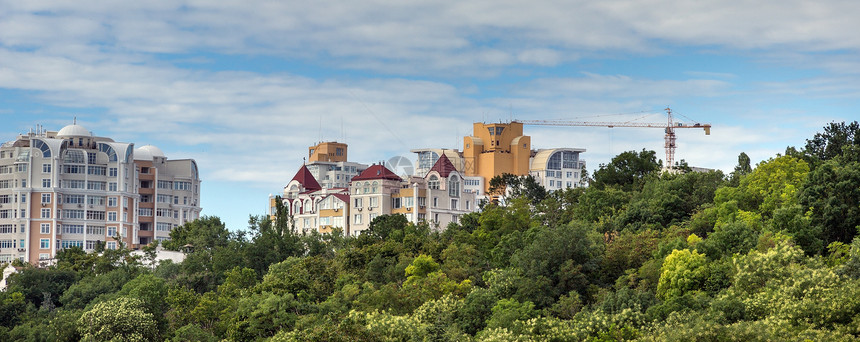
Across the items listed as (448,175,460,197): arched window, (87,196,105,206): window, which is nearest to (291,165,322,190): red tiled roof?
(448,175,460,197): arched window

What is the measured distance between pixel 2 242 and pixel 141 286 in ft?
144

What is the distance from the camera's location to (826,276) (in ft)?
151

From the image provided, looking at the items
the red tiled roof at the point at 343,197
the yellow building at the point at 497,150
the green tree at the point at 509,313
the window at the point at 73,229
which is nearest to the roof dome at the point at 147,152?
the window at the point at 73,229

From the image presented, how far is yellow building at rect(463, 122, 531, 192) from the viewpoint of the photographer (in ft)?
474

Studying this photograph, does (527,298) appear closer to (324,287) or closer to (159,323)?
(324,287)

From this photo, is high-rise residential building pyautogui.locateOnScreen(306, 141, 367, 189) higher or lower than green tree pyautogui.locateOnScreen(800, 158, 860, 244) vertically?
higher

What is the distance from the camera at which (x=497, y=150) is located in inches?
5694

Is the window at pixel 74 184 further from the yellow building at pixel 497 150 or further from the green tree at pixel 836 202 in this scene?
the green tree at pixel 836 202

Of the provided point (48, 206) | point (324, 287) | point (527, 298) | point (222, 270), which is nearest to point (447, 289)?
point (527, 298)

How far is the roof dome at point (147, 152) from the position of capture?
12225 centimetres

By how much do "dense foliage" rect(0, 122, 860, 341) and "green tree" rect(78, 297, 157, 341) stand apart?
0.11 meters

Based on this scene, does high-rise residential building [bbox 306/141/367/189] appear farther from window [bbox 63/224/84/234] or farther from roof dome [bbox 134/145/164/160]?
window [bbox 63/224/84/234]

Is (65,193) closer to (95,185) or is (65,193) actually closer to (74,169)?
(74,169)

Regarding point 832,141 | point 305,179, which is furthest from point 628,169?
point 305,179
